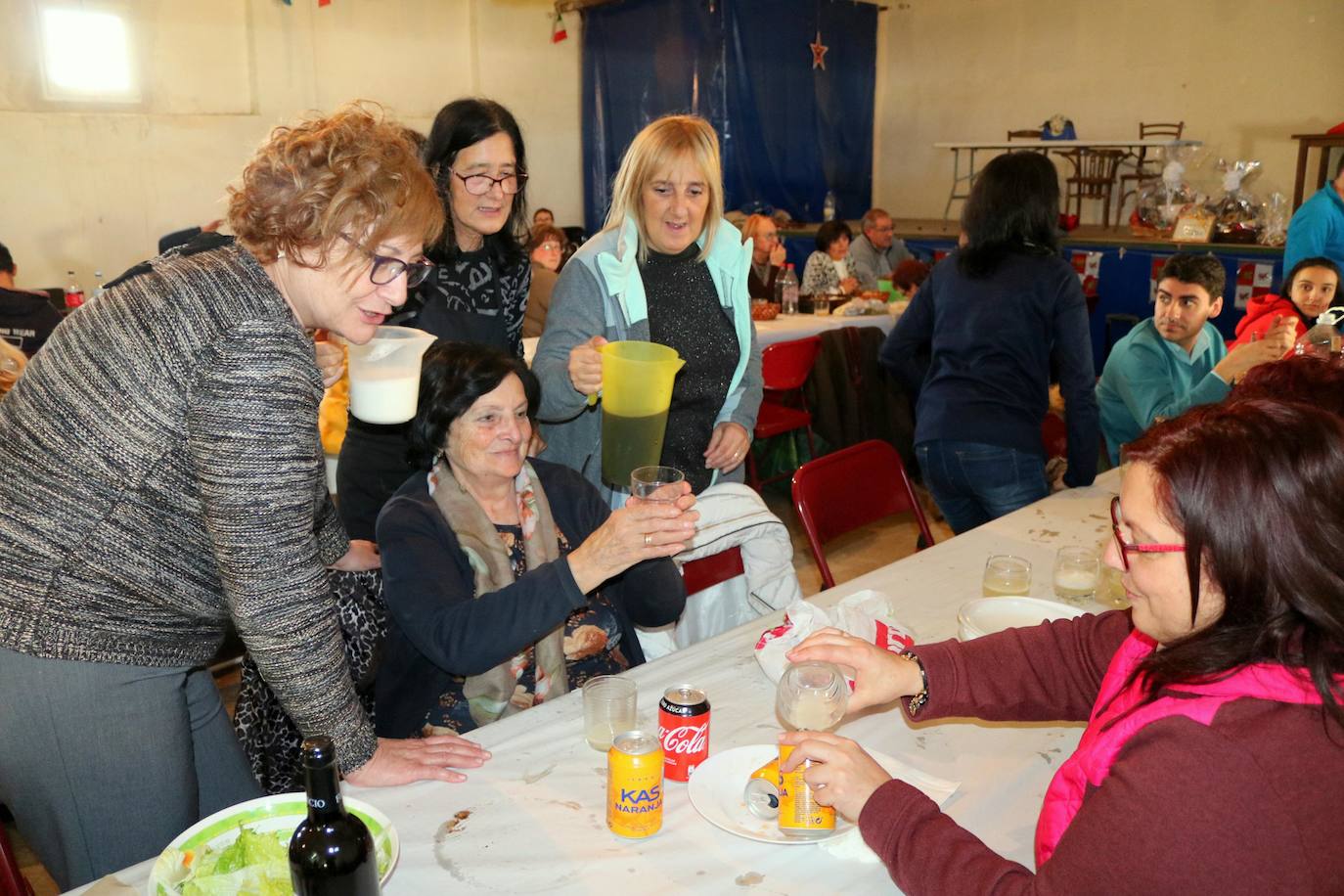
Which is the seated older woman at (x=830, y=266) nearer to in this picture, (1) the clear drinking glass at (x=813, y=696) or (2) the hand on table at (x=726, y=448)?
(2) the hand on table at (x=726, y=448)

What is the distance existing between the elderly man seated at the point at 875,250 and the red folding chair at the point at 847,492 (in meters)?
5.19

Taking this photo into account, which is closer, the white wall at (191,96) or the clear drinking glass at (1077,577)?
the clear drinking glass at (1077,577)

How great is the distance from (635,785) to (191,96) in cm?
806

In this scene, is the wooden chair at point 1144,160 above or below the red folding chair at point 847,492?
above

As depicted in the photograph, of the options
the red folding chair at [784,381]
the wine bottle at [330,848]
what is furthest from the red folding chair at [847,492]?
the red folding chair at [784,381]

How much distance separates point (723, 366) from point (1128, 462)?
5.42ft

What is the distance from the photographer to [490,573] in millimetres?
2014

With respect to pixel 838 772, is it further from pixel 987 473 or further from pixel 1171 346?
pixel 1171 346

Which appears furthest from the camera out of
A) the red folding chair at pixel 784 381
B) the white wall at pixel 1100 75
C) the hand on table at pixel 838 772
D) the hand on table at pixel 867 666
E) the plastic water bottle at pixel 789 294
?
the white wall at pixel 1100 75

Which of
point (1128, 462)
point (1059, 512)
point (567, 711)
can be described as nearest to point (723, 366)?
point (1059, 512)

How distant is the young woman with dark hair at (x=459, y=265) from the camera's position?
8.11 feet

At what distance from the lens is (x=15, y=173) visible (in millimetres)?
7164

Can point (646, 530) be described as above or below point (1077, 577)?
above

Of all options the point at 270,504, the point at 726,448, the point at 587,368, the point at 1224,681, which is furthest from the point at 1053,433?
the point at 270,504
